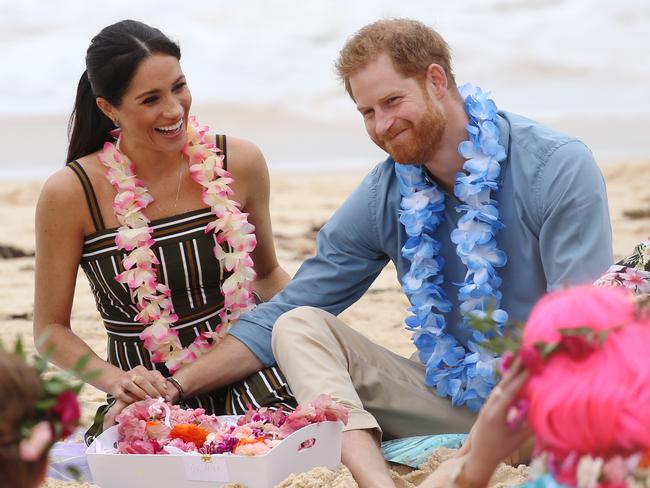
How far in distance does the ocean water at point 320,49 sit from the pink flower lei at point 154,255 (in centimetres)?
1181

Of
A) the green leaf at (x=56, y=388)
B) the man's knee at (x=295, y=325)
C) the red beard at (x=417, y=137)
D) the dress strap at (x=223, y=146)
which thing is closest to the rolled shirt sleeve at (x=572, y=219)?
the red beard at (x=417, y=137)

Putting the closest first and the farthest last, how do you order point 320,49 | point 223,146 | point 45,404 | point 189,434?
point 45,404
point 189,434
point 223,146
point 320,49

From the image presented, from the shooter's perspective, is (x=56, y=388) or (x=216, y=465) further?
Answer: (x=216, y=465)

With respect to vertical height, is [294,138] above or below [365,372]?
below

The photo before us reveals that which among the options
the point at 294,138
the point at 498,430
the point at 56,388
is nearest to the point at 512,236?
the point at 498,430

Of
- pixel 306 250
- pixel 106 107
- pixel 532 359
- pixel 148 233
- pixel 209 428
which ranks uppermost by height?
pixel 106 107

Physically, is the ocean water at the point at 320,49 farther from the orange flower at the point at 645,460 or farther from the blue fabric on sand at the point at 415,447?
the orange flower at the point at 645,460

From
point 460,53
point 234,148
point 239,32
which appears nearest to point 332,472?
point 234,148

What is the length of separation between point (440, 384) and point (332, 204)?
6699 millimetres

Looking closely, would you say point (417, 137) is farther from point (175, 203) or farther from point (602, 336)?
point (602, 336)

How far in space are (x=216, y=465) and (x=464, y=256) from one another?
1087mm

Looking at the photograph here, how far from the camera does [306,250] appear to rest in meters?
7.91

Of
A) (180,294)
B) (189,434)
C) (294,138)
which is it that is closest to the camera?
(189,434)

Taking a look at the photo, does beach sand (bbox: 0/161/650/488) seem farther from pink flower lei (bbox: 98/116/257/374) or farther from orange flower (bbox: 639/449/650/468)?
orange flower (bbox: 639/449/650/468)
